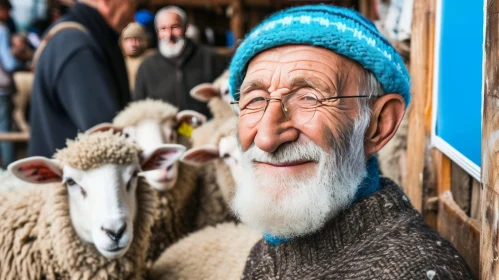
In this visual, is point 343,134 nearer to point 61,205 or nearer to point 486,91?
point 486,91

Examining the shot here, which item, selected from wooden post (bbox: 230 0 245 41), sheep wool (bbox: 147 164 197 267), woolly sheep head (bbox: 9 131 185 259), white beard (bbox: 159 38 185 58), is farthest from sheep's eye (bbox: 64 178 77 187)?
wooden post (bbox: 230 0 245 41)

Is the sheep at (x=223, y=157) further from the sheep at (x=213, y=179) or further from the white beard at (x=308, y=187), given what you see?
the white beard at (x=308, y=187)

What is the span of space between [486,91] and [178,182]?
279cm

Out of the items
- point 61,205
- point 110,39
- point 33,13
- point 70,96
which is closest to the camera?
point 61,205

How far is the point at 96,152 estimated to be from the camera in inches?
108

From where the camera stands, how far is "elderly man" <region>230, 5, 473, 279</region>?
1.65 m

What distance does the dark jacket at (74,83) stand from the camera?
130 inches

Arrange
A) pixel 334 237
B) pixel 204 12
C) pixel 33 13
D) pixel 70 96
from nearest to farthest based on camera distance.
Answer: pixel 334 237
pixel 70 96
pixel 204 12
pixel 33 13

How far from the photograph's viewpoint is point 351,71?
1738mm

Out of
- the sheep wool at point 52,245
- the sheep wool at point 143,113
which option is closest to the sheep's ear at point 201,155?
the sheep wool at point 143,113

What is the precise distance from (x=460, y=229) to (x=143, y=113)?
2.54 metres

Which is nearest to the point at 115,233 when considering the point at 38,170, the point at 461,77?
the point at 38,170

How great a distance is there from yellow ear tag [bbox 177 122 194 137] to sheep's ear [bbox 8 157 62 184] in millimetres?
1624

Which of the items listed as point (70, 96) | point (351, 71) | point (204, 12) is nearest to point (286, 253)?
point (351, 71)
